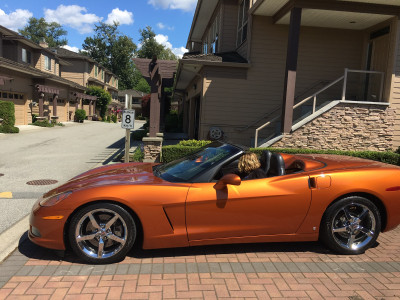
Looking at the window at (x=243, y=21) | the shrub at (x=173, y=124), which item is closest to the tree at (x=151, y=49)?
the shrub at (x=173, y=124)

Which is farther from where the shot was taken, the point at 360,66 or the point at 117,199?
the point at 360,66

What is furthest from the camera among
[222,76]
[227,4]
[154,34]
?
[154,34]

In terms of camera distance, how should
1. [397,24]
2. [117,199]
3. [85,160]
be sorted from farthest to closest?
[85,160] → [397,24] → [117,199]

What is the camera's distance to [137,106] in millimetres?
66438

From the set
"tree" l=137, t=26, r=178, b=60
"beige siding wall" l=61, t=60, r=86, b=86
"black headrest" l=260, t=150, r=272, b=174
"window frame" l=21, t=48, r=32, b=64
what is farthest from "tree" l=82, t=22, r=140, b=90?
"black headrest" l=260, t=150, r=272, b=174

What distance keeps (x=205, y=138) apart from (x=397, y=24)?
23.0 feet

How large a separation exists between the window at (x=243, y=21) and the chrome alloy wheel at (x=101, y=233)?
10961mm

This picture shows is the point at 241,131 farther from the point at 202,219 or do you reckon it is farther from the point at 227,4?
the point at 202,219

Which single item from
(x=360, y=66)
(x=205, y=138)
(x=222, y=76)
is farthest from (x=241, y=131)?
(x=360, y=66)

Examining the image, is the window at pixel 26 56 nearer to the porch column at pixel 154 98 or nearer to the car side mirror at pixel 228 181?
the porch column at pixel 154 98

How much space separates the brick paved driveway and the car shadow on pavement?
0.04 ft

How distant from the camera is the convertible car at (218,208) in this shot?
11.2 ft

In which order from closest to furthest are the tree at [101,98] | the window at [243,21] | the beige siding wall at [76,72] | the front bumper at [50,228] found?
1. the front bumper at [50,228]
2. the window at [243,21]
3. the beige siding wall at [76,72]
4. the tree at [101,98]

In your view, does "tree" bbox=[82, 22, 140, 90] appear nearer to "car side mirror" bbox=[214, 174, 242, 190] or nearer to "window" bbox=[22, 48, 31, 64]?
"window" bbox=[22, 48, 31, 64]
